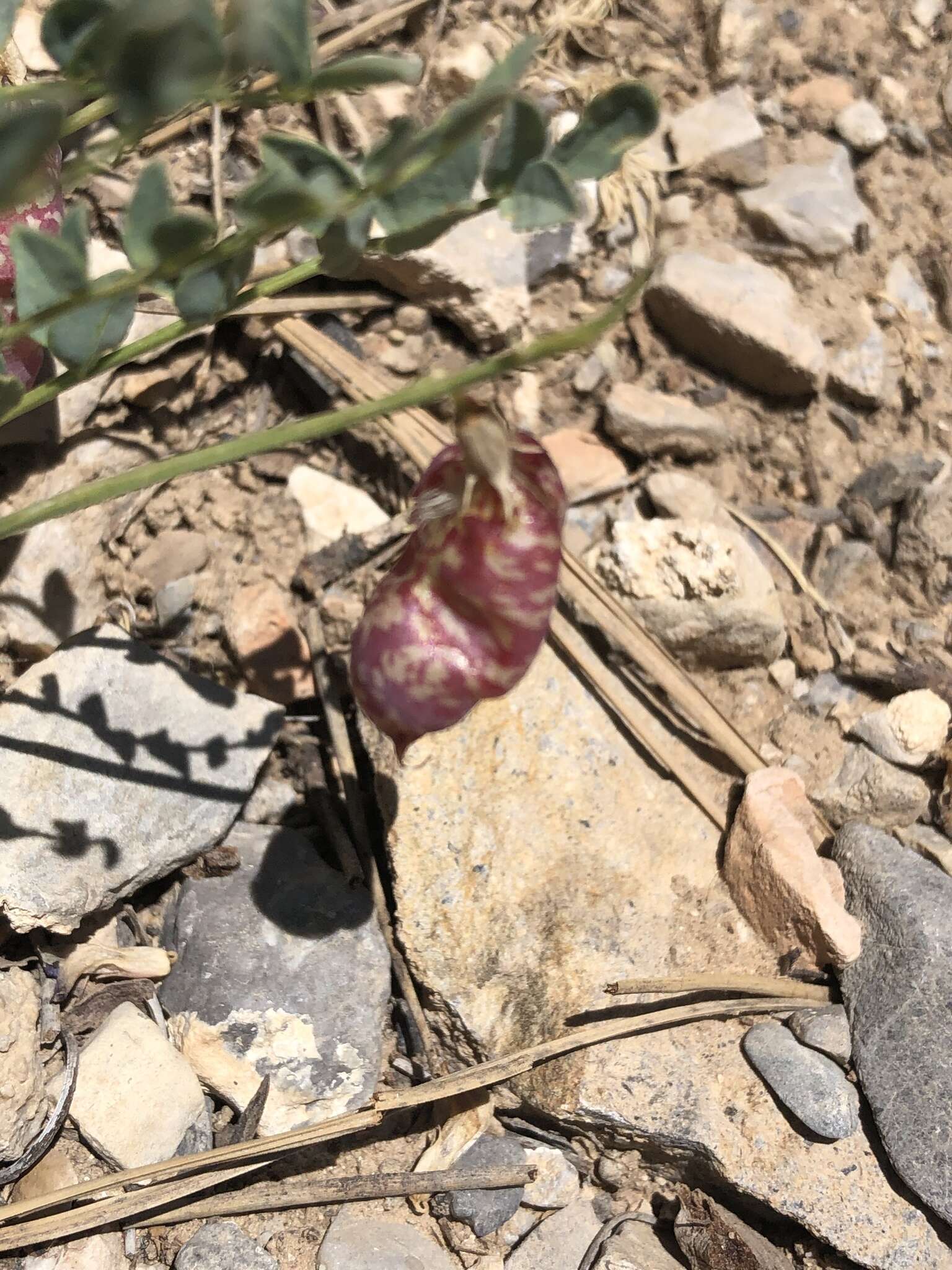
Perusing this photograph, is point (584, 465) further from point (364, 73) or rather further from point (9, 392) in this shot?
point (9, 392)

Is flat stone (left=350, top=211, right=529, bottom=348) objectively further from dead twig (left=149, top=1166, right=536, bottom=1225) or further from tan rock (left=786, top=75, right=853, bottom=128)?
dead twig (left=149, top=1166, right=536, bottom=1225)

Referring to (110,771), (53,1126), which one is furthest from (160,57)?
(53,1126)

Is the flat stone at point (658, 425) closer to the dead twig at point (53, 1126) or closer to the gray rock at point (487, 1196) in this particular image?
the gray rock at point (487, 1196)

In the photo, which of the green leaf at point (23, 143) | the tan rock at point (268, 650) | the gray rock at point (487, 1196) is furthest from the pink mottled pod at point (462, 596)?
the gray rock at point (487, 1196)

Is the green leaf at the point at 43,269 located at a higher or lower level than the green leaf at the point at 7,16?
lower

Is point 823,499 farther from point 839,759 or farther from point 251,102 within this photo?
point 251,102

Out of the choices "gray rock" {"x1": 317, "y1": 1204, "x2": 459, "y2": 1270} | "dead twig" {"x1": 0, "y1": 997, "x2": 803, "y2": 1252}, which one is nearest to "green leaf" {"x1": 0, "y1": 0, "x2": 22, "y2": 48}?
"dead twig" {"x1": 0, "y1": 997, "x2": 803, "y2": 1252}
